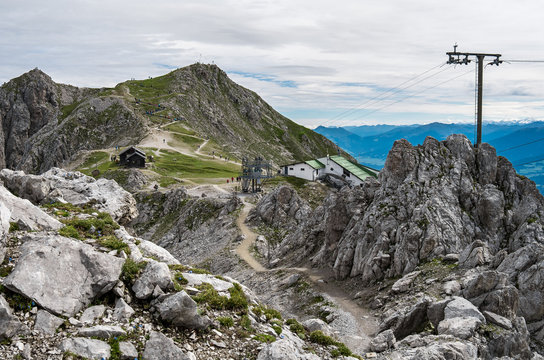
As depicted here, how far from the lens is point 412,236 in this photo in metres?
41.6

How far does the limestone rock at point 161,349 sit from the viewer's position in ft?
48.0

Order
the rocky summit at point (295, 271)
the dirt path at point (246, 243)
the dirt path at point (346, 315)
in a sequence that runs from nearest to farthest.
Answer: the rocky summit at point (295, 271) → the dirt path at point (346, 315) → the dirt path at point (246, 243)

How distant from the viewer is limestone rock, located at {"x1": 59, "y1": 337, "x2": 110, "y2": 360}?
13648 mm

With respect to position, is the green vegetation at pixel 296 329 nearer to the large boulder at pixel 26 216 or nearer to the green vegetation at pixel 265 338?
the green vegetation at pixel 265 338

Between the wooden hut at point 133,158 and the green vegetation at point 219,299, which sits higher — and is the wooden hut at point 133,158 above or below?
above

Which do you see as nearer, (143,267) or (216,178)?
(143,267)

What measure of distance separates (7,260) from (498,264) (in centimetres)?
3467

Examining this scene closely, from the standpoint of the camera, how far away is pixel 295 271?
2026 inches

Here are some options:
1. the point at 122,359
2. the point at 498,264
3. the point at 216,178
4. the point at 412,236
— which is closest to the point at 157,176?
the point at 216,178

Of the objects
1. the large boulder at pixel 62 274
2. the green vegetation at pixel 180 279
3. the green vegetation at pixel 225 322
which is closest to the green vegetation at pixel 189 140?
the green vegetation at pixel 180 279

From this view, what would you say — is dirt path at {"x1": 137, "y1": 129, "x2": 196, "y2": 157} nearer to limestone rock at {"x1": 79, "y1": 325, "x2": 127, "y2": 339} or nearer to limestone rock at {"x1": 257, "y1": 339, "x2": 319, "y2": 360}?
limestone rock at {"x1": 257, "y1": 339, "x2": 319, "y2": 360}

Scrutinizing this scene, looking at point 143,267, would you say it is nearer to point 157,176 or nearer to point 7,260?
point 7,260

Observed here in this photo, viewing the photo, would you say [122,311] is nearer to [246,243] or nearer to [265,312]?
[265,312]

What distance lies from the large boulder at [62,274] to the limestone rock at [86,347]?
4.84 ft
